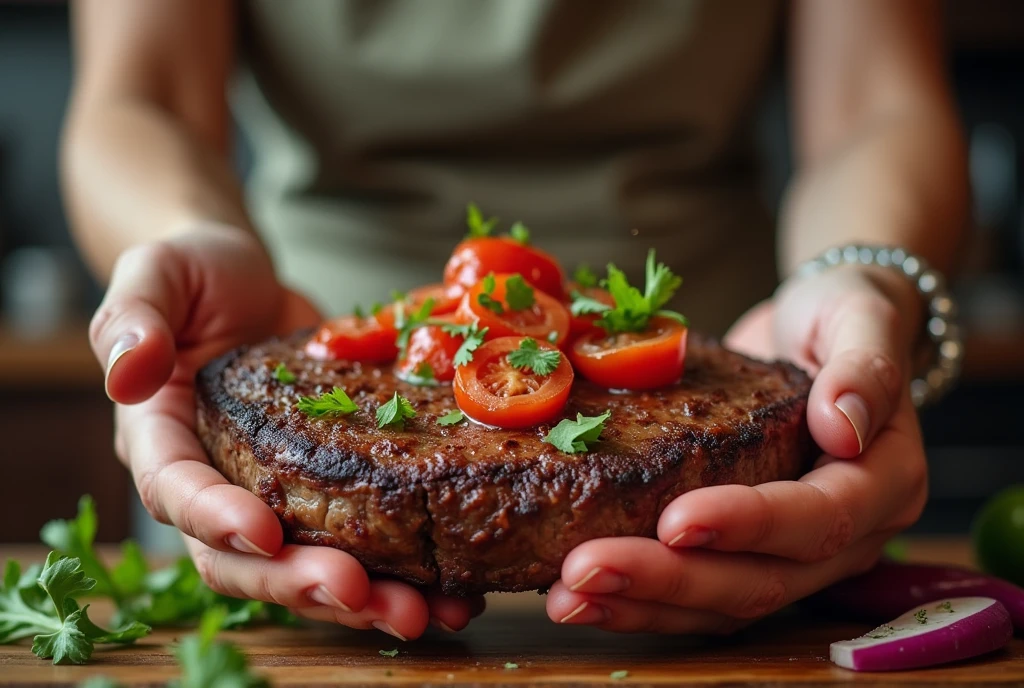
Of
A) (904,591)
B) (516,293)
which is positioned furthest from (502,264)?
(904,591)

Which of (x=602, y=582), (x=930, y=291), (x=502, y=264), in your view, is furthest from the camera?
(x=930, y=291)

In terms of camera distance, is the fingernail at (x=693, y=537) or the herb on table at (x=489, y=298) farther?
the herb on table at (x=489, y=298)

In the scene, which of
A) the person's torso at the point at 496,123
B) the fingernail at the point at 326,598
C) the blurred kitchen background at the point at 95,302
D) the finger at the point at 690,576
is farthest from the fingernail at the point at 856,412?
the blurred kitchen background at the point at 95,302

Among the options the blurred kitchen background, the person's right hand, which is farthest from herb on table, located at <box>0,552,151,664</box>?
the blurred kitchen background

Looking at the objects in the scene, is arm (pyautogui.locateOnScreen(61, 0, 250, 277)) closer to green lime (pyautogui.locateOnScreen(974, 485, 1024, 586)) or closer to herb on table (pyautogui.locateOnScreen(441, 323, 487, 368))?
herb on table (pyautogui.locateOnScreen(441, 323, 487, 368))

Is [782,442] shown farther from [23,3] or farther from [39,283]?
[23,3]

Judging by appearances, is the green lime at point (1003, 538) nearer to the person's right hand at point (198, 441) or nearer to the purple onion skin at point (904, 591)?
the purple onion skin at point (904, 591)

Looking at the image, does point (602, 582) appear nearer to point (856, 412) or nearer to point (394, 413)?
point (394, 413)
